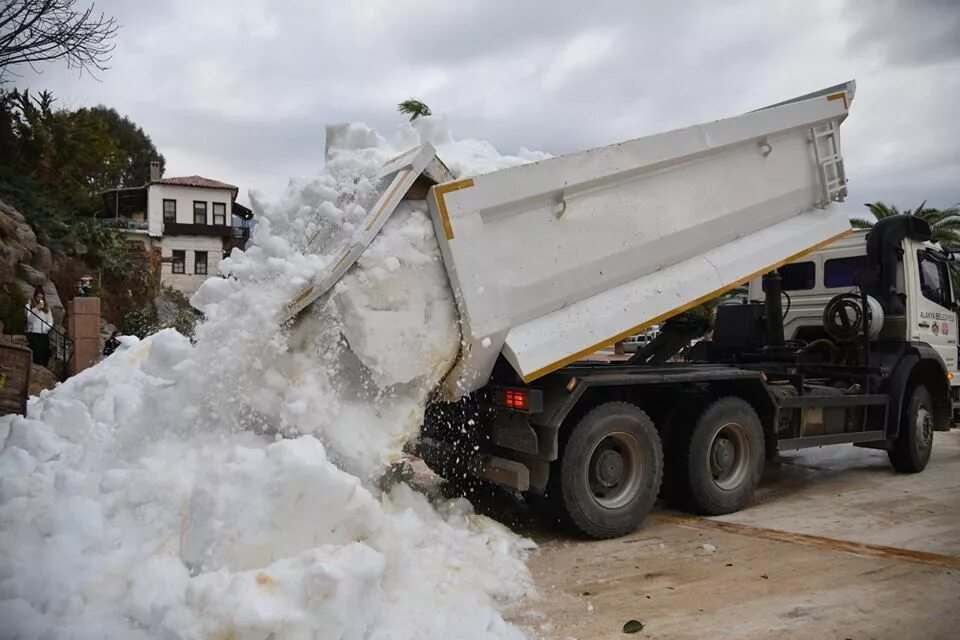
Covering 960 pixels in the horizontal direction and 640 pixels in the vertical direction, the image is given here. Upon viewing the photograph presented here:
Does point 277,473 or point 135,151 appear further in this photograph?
point 135,151

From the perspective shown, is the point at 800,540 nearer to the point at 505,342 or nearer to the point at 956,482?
the point at 505,342

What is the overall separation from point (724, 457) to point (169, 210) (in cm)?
3691

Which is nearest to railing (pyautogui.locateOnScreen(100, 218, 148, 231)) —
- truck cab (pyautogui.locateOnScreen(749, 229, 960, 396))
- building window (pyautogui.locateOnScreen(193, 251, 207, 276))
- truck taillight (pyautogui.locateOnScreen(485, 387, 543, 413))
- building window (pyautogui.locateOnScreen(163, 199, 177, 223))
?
building window (pyautogui.locateOnScreen(163, 199, 177, 223))

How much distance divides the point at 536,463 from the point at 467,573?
3.43 ft

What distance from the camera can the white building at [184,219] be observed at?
35.6 metres

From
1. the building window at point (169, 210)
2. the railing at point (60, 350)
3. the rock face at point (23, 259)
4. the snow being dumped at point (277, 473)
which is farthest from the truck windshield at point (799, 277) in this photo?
the building window at point (169, 210)

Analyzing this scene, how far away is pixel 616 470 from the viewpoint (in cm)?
545

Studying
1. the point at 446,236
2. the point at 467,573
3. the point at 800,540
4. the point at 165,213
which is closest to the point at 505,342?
the point at 446,236

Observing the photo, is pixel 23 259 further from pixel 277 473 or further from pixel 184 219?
pixel 184 219

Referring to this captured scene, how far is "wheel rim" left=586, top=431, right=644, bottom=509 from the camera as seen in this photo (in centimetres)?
→ 534

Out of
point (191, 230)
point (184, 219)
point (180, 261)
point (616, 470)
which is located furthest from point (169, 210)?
point (616, 470)

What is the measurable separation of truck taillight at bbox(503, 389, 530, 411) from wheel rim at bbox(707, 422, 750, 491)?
1907 mm

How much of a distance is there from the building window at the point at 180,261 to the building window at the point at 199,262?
18.4 inches

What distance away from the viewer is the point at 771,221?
6.39 meters
